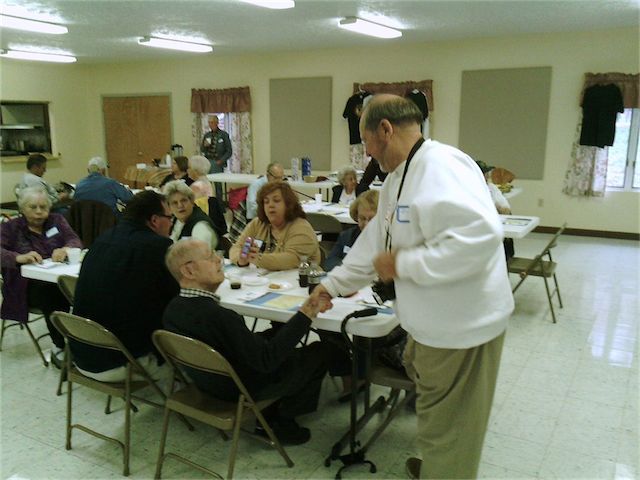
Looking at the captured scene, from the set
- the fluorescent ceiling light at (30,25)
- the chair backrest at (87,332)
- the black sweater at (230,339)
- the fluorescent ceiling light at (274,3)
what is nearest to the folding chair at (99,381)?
the chair backrest at (87,332)

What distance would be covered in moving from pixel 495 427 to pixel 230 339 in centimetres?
150

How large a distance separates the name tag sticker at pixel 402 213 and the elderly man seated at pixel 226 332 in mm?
616

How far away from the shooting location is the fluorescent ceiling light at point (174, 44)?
7734mm

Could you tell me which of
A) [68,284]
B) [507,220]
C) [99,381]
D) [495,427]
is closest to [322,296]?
[99,381]

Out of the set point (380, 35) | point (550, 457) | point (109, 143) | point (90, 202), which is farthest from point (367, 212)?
point (109, 143)

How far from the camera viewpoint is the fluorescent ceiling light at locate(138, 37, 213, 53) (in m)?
7.73

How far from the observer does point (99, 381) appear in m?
2.42

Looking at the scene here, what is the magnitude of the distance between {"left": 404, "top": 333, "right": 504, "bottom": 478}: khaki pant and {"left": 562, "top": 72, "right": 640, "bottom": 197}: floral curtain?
6.37 m

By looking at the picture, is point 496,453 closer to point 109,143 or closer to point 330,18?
point 330,18

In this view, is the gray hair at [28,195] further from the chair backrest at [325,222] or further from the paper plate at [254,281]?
the chair backrest at [325,222]

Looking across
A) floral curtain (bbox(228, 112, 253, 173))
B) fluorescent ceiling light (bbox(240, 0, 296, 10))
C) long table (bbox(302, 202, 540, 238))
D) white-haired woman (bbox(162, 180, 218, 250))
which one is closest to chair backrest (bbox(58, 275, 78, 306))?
white-haired woman (bbox(162, 180, 218, 250))

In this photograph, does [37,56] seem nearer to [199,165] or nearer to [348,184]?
[199,165]

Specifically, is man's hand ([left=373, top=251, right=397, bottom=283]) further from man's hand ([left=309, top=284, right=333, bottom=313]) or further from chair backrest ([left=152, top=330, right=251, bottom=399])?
chair backrest ([left=152, top=330, right=251, bottom=399])

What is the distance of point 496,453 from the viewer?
245cm
